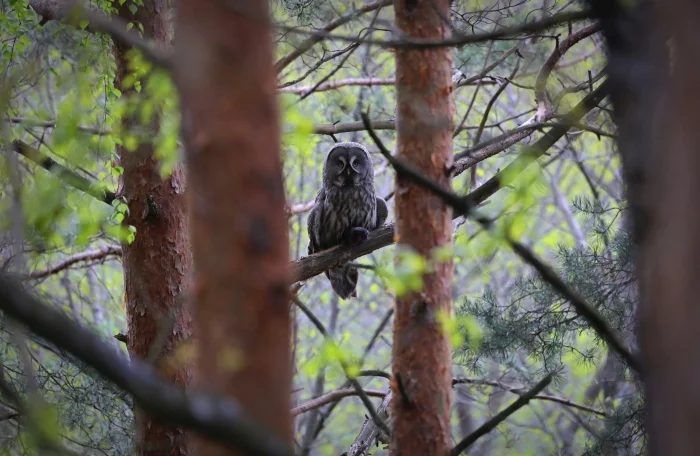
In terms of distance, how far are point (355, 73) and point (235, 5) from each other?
733 cm

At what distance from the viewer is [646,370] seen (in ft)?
4.48

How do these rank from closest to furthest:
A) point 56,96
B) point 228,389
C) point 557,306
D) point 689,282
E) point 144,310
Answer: point 689,282 → point 228,389 → point 144,310 → point 557,306 → point 56,96

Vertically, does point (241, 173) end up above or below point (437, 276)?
below

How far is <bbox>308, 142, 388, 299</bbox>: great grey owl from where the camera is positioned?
19.7 ft

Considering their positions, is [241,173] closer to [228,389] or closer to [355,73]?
[228,389]

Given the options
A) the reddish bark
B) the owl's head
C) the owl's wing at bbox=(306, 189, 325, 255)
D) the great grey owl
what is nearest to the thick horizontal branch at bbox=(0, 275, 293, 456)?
the reddish bark

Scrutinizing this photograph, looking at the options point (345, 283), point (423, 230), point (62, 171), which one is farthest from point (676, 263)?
point (345, 283)

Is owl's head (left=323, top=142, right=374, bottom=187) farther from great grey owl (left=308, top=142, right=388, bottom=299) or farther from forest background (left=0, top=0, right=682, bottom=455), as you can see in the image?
forest background (left=0, top=0, right=682, bottom=455)

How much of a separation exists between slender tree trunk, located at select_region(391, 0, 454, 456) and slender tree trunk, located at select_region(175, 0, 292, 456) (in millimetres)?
910

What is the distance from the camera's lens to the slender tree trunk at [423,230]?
7.86 feet

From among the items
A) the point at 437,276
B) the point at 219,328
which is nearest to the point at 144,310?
the point at 437,276

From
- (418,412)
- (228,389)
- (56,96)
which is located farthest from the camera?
(56,96)

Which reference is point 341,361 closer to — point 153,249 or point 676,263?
point 676,263

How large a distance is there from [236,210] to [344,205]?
14.8 feet
